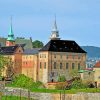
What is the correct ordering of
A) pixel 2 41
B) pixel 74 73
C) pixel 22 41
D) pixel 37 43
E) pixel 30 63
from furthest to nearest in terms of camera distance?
pixel 37 43, pixel 2 41, pixel 22 41, pixel 30 63, pixel 74 73

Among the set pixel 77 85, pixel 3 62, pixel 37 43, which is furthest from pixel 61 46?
pixel 37 43

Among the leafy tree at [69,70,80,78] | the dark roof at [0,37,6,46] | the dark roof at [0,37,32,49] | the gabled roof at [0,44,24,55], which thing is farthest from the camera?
the dark roof at [0,37,6,46]

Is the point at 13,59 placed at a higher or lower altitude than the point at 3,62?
higher

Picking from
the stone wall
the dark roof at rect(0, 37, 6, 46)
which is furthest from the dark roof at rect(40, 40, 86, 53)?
the dark roof at rect(0, 37, 6, 46)

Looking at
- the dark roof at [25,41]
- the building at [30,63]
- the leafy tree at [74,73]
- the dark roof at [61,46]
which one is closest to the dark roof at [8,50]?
the building at [30,63]

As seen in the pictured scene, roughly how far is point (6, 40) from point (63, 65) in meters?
39.8

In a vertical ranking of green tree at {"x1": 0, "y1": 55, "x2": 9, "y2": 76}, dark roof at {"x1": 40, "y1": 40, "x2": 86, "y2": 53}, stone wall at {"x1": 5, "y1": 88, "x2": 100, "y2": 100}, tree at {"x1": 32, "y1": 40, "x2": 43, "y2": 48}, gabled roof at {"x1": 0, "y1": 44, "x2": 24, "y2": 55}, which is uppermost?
tree at {"x1": 32, "y1": 40, "x2": 43, "y2": 48}

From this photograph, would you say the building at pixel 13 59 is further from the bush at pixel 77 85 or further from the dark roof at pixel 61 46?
the bush at pixel 77 85

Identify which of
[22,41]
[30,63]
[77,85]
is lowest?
[77,85]

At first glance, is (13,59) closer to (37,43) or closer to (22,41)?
(22,41)

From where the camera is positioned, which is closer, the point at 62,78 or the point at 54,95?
the point at 54,95

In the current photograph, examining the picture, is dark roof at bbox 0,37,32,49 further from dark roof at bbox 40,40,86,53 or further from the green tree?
dark roof at bbox 40,40,86,53

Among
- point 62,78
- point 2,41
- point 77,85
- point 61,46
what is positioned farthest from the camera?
point 2,41

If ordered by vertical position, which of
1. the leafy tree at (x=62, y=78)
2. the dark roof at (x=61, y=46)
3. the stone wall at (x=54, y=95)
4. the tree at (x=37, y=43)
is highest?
the tree at (x=37, y=43)
